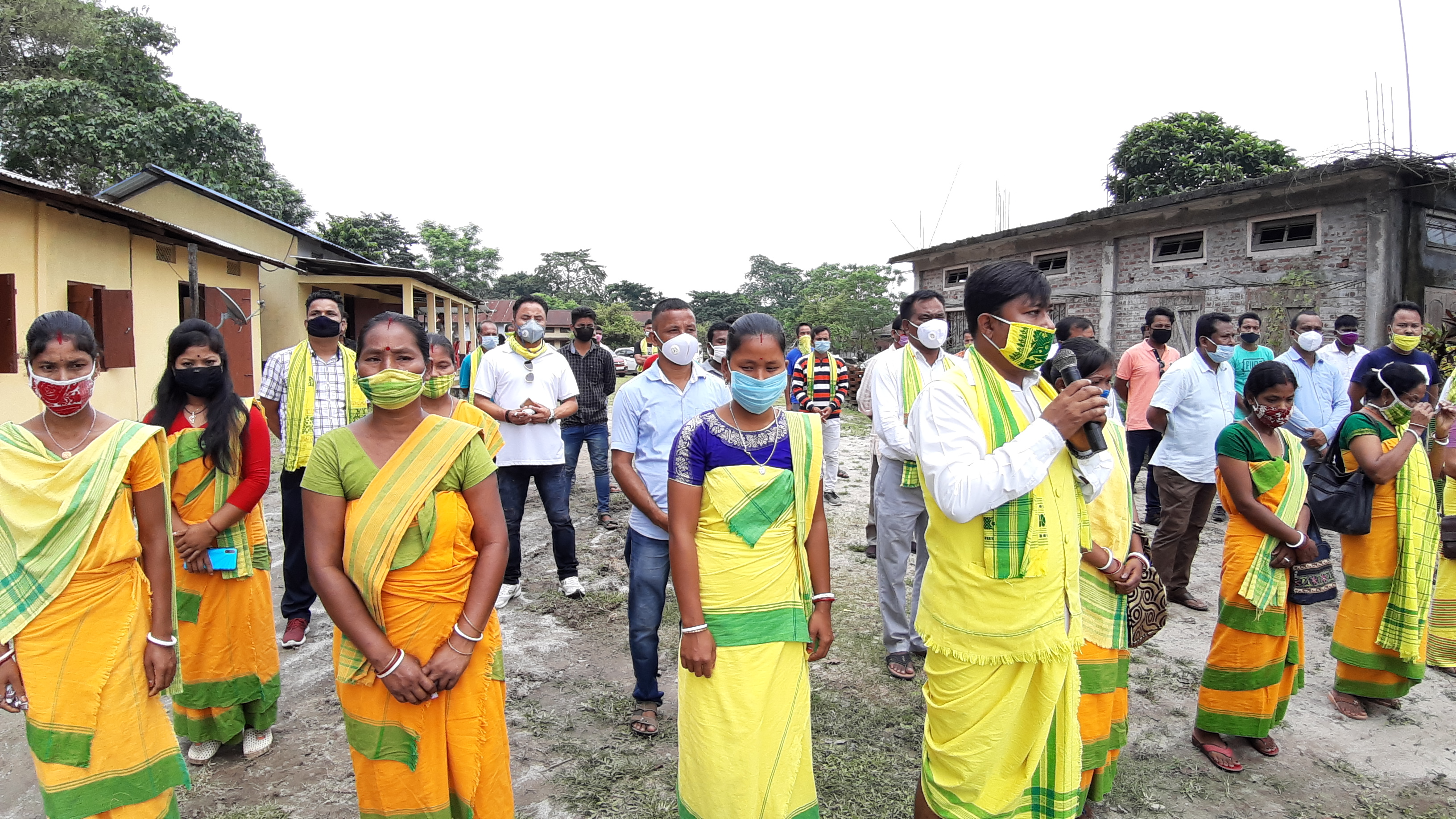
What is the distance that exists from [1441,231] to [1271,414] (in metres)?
10.9

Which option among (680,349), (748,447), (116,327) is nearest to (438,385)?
(680,349)

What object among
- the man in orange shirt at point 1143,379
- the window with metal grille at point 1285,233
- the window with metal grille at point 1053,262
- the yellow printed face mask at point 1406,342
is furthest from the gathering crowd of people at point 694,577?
the window with metal grille at point 1053,262

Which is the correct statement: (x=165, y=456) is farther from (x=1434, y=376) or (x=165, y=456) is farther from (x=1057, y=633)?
(x=1434, y=376)

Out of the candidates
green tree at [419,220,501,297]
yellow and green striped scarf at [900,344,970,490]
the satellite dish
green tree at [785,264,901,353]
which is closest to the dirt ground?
yellow and green striped scarf at [900,344,970,490]

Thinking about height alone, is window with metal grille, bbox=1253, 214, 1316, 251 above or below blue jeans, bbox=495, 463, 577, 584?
above

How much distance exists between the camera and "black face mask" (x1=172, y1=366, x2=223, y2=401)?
3088 millimetres

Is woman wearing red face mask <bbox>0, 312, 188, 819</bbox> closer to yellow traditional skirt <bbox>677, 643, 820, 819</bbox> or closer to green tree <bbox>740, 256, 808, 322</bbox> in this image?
yellow traditional skirt <bbox>677, 643, 820, 819</bbox>

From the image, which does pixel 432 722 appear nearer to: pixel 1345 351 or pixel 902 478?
pixel 902 478

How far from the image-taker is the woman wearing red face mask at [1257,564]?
3111 mm

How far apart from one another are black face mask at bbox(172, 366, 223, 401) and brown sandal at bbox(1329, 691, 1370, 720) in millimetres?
5527

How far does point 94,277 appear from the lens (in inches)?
385

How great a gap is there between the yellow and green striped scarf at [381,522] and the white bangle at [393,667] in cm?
6

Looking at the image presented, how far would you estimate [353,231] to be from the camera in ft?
95.5

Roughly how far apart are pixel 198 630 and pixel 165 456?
1.14 m
